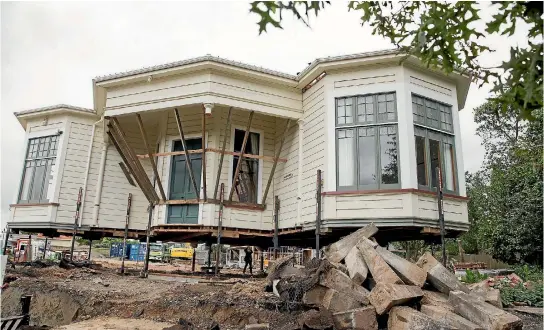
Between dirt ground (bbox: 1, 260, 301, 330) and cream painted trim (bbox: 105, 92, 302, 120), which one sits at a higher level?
cream painted trim (bbox: 105, 92, 302, 120)

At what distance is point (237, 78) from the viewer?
12.4 m

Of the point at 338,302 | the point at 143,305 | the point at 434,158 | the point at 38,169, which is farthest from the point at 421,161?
the point at 38,169

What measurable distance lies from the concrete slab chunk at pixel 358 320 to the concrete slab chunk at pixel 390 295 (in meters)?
0.13

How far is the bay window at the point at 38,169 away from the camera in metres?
15.1

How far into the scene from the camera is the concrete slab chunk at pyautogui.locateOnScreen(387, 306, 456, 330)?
561 centimetres

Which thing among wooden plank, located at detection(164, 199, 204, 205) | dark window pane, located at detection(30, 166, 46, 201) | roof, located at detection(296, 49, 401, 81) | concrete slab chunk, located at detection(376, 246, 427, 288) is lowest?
concrete slab chunk, located at detection(376, 246, 427, 288)

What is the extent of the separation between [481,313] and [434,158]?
6132 mm

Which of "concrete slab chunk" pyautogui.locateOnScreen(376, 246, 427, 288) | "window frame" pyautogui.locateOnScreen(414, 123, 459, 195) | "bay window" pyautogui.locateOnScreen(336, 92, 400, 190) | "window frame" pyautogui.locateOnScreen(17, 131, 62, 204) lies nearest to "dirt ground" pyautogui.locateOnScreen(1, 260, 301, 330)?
"concrete slab chunk" pyautogui.locateOnScreen(376, 246, 427, 288)

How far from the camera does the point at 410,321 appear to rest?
569cm

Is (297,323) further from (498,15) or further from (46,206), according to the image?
(46,206)

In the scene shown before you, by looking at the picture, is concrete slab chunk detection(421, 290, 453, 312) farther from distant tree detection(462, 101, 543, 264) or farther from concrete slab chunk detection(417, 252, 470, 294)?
distant tree detection(462, 101, 543, 264)

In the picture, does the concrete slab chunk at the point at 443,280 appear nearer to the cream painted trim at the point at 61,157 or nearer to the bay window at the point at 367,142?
the bay window at the point at 367,142

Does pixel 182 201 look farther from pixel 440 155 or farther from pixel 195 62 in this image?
pixel 440 155

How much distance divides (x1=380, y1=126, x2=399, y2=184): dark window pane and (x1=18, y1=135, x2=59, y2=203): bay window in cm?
1130
